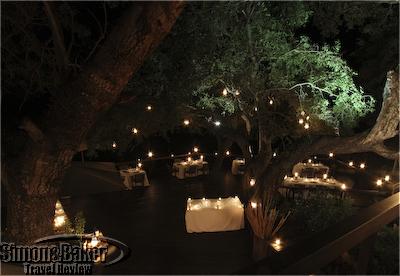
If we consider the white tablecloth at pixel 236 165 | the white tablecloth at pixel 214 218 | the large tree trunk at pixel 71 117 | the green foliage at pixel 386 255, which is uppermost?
the large tree trunk at pixel 71 117

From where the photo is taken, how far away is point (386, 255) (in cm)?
329

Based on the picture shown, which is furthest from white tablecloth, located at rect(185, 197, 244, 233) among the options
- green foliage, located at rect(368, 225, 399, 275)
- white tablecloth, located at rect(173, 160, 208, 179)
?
white tablecloth, located at rect(173, 160, 208, 179)

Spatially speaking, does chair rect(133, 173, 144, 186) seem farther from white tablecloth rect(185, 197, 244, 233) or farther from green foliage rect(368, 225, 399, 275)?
green foliage rect(368, 225, 399, 275)

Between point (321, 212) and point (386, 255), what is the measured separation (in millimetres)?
3739

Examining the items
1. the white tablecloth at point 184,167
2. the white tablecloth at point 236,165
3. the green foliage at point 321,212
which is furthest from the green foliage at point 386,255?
the white tablecloth at point 236,165

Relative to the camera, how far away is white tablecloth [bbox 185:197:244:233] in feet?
27.5

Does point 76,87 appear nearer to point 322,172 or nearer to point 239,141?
point 239,141

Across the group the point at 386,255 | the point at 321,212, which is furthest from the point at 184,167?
the point at 386,255

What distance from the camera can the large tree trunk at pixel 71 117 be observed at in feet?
11.3

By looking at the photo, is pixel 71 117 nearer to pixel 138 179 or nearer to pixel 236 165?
pixel 138 179

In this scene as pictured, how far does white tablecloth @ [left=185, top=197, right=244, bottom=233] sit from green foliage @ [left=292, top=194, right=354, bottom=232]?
4.13 ft

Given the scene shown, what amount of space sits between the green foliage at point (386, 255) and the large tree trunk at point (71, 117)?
2.60 metres

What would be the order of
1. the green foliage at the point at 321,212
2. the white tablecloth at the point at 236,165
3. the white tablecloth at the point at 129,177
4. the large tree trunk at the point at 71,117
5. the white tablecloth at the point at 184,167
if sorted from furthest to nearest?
the white tablecloth at the point at 236,165 < the white tablecloth at the point at 184,167 < the white tablecloth at the point at 129,177 < the green foliage at the point at 321,212 < the large tree trunk at the point at 71,117

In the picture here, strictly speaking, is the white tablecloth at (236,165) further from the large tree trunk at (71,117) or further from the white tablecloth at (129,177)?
the large tree trunk at (71,117)
